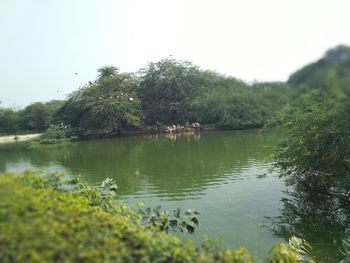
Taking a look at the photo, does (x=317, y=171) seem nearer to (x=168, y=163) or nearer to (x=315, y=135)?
(x=315, y=135)

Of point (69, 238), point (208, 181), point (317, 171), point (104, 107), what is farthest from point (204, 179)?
point (104, 107)

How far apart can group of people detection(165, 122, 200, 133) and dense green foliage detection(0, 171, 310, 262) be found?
36.9 m

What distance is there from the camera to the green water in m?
9.79

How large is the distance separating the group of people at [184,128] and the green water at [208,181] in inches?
504

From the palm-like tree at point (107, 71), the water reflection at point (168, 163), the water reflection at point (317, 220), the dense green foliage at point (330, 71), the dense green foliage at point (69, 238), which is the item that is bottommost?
the water reflection at point (317, 220)


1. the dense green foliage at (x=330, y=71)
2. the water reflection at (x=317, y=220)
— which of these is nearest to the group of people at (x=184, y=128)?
the water reflection at (x=317, y=220)

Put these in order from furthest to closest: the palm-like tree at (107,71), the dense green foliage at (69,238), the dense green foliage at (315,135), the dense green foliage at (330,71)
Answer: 1. the palm-like tree at (107,71)
2. the dense green foliage at (315,135)
3. the dense green foliage at (330,71)
4. the dense green foliage at (69,238)

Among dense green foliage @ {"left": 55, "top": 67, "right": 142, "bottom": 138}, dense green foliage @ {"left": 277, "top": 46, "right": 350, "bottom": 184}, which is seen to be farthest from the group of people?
dense green foliage @ {"left": 277, "top": 46, "right": 350, "bottom": 184}

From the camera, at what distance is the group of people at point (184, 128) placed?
134ft

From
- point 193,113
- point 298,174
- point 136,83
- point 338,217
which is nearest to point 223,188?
point 298,174

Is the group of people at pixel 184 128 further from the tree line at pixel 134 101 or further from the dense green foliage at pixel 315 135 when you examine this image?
the dense green foliage at pixel 315 135

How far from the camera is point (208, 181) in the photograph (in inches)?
602

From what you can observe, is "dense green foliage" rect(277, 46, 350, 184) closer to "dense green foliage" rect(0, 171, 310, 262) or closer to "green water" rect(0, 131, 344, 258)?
"green water" rect(0, 131, 344, 258)

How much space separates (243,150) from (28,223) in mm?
20628
